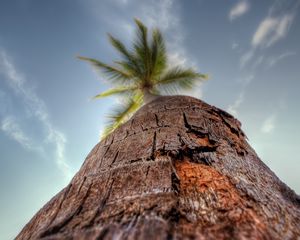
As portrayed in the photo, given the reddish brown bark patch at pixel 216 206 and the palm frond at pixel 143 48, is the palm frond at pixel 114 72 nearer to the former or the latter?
the palm frond at pixel 143 48

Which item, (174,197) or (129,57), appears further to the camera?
(129,57)

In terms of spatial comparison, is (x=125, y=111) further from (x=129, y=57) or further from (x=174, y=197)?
(x=174, y=197)

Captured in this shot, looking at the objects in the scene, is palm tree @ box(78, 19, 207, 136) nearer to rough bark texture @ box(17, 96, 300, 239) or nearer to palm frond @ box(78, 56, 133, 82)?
palm frond @ box(78, 56, 133, 82)

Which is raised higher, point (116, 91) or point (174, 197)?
point (116, 91)

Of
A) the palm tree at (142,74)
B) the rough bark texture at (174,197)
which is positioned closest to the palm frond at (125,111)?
the palm tree at (142,74)

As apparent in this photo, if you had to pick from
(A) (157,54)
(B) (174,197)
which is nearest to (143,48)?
(A) (157,54)

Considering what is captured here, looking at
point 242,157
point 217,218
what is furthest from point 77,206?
point 242,157

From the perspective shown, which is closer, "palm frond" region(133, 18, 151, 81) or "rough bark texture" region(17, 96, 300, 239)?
"rough bark texture" region(17, 96, 300, 239)

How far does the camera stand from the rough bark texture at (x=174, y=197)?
728 millimetres

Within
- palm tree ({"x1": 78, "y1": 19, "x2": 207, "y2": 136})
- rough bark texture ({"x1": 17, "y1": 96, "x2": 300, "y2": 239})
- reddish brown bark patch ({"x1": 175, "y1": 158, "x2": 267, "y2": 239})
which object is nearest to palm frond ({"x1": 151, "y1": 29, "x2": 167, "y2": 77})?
palm tree ({"x1": 78, "y1": 19, "x2": 207, "y2": 136})

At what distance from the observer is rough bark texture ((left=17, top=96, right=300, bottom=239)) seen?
2.39ft

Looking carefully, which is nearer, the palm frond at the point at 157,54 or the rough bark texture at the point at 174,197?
the rough bark texture at the point at 174,197

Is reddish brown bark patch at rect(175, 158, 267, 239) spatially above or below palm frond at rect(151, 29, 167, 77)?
below

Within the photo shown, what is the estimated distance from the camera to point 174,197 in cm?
86
